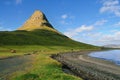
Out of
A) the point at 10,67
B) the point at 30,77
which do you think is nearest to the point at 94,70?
the point at 10,67

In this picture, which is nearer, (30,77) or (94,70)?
(30,77)

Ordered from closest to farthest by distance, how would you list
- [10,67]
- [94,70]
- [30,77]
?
1. [30,77]
2. [94,70]
3. [10,67]

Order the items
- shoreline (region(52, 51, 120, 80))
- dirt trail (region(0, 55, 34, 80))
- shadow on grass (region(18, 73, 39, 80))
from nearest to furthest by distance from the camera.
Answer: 1. shadow on grass (region(18, 73, 39, 80))
2. shoreline (region(52, 51, 120, 80))
3. dirt trail (region(0, 55, 34, 80))

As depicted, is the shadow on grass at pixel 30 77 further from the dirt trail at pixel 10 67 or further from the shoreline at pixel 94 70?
the shoreline at pixel 94 70

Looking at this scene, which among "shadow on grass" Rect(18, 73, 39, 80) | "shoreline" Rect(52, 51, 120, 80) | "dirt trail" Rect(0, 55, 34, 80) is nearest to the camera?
"shadow on grass" Rect(18, 73, 39, 80)

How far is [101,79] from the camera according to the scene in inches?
1794

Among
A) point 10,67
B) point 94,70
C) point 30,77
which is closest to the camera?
point 30,77

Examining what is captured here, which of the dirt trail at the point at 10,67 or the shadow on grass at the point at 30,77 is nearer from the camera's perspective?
the shadow on grass at the point at 30,77

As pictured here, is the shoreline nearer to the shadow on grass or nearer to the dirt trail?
the shadow on grass

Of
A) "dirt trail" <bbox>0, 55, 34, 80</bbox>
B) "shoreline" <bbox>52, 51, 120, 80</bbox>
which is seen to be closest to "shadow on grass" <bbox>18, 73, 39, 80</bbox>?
"dirt trail" <bbox>0, 55, 34, 80</bbox>

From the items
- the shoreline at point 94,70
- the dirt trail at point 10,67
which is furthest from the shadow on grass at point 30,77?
the shoreline at point 94,70

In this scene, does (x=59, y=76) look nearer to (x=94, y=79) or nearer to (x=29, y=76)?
(x=29, y=76)

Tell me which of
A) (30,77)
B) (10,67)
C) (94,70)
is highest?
(94,70)

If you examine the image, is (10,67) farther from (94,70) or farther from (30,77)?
(30,77)
